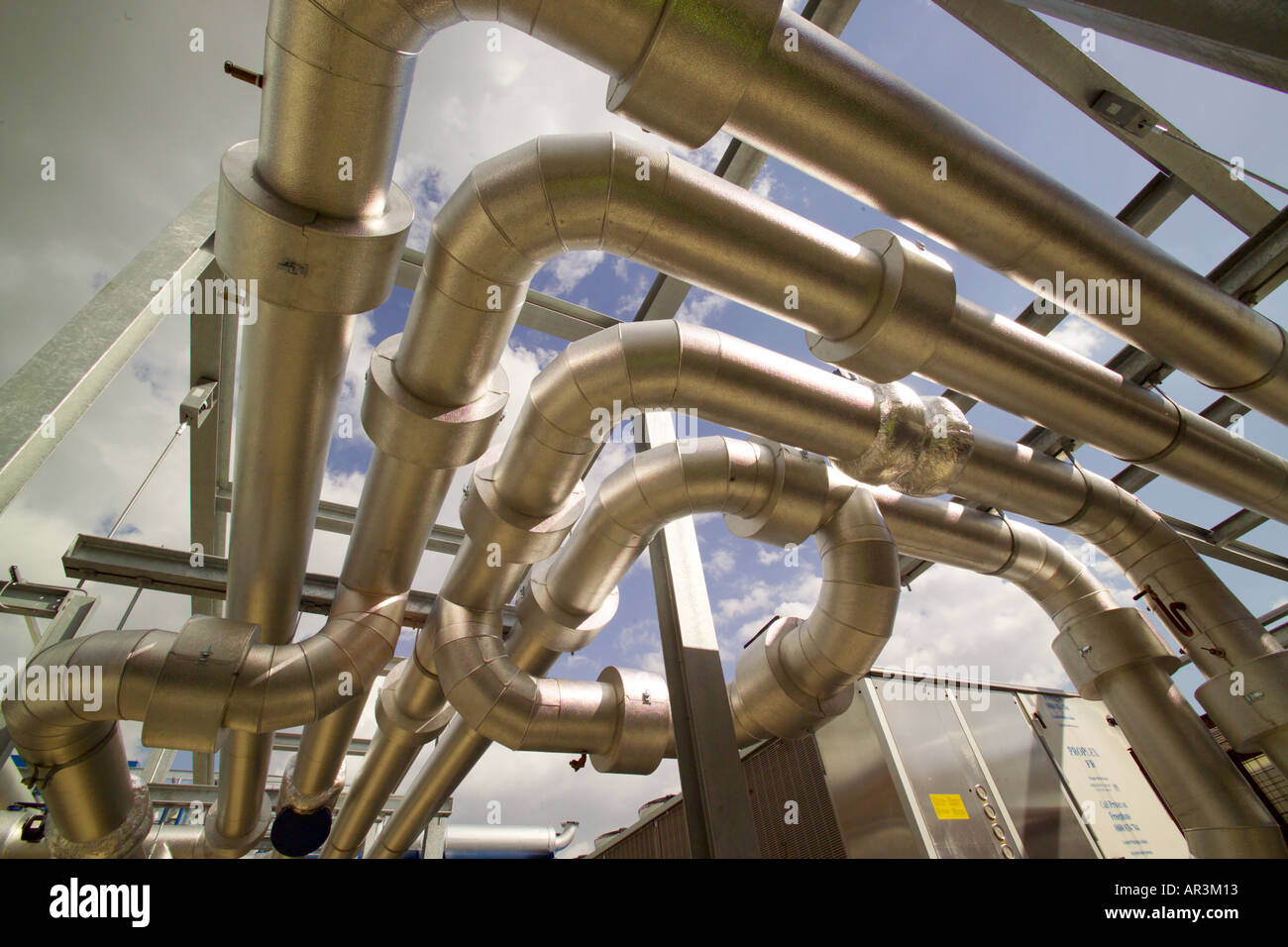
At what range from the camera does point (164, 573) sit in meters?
3.30

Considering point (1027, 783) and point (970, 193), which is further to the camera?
point (1027, 783)

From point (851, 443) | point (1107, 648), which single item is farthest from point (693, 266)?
point (1107, 648)

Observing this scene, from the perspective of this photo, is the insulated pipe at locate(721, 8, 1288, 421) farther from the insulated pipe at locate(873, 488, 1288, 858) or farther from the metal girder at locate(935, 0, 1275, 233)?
the insulated pipe at locate(873, 488, 1288, 858)

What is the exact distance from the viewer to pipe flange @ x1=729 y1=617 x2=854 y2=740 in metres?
2.85

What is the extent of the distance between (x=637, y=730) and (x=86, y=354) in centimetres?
250

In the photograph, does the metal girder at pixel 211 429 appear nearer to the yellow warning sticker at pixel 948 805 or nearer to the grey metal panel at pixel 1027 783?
the yellow warning sticker at pixel 948 805

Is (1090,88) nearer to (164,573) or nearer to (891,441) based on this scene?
(891,441)

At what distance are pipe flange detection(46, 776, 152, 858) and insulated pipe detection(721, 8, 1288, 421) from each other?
385 centimetres

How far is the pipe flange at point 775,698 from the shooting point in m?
2.85

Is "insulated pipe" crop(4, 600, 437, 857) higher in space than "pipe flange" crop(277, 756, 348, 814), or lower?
lower

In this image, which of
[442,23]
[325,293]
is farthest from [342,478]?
[442,23]

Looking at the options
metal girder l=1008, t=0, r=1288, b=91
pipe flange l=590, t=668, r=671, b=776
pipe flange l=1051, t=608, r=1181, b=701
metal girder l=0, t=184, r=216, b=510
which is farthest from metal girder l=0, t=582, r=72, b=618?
pipe flange l=1051, t=608, r=1181, b=701

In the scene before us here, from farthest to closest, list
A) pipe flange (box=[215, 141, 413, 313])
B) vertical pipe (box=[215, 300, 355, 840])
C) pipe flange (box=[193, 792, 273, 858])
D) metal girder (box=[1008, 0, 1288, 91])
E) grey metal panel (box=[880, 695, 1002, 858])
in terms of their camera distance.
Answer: pipe flange (box=[193, 792, 273, 858]) → grey metal panel (box=[880, 695, 1002, 858]) → vertical pipe (box=[215, 300, 355, 840]) → pipe flange (box=[215, 141, 413, 313]) → metal girder (box=[1008, 0, 1288, 91])

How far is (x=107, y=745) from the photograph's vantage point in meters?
2.83
